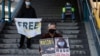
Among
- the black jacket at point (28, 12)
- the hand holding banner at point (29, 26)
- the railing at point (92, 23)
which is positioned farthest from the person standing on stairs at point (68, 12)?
the black jacket at point (28, 12)

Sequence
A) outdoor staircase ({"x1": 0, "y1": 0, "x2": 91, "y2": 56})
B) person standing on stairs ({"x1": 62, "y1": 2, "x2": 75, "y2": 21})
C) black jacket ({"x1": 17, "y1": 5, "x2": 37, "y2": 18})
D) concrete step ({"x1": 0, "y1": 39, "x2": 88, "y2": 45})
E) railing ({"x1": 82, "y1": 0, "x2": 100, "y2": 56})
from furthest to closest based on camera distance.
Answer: person standing on stairs ({"x1": 62, "y1": 2, "x2": 75, "y2": 21}), concrete step ({"x1": 0, "y1": 39, "x2": 88, "y2": 45}), black jacket ({"x1": 17, "y1": 5, "x2": 37, "y2": 18}), outdoor staircase ({"x1": 0, "y1": 0, "x2": 91, "y2": 56}), railing ({"x1": 82, "y1": 0, "x2": 100, "y2": 56})

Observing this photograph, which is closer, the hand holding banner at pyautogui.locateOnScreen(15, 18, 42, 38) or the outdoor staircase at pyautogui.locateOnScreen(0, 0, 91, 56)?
the outdoor staircase at pyautogui.locateOnScreen(0, 0, 91, 56)

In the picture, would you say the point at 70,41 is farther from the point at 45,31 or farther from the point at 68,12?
the point at 68,12

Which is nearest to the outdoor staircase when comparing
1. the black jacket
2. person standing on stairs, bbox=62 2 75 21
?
person standing on stairs, bbox=62 2 75 21

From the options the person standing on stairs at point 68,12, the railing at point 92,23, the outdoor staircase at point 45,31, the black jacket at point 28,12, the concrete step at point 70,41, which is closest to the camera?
the railing at point 92,23

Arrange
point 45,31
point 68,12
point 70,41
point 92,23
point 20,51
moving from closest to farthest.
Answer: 1. point 20,51
2. point 92,23
3. point 70,41
4. point 45,31
5. point 68,12

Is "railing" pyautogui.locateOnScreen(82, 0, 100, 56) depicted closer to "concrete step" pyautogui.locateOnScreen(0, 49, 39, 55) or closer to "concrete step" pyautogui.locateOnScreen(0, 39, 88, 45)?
"concrete step" pyautogui.locateOnScreen(0, 39, 88, 45)

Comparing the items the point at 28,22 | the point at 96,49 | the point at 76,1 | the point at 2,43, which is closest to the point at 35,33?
the point at 28,22

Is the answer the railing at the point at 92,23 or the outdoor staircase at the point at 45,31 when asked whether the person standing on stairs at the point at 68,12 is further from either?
the railing at the point at 92,23

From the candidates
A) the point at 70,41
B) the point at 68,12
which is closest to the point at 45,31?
the point at 70,41

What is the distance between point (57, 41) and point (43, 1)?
36.0 ft

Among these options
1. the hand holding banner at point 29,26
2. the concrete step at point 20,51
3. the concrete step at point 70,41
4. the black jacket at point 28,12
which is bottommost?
the concrete step at point 20,51

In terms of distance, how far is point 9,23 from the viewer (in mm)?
14852

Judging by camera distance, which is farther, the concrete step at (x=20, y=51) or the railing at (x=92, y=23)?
the concrete step at (x=20, y=51)
